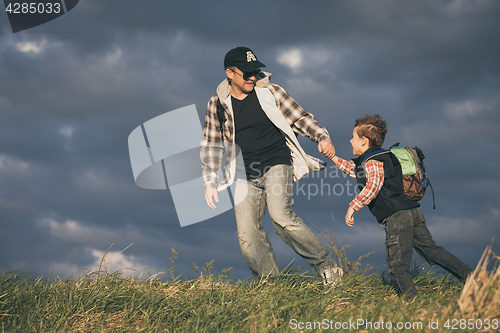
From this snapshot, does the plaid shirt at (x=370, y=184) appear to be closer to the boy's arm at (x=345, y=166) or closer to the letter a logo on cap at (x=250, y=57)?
the boy's arm at (x=345, y=166)

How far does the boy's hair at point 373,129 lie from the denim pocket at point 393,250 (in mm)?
1202

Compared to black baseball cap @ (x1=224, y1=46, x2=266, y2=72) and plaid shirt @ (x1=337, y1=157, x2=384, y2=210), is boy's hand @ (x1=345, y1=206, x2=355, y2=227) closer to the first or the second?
plaid shirt @ (x1=337, y1=157, x2=384, y2=210)

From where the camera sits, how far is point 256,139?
15.6ft

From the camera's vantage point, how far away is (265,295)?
3930mm

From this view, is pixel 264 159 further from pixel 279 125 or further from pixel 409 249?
pixel 409 249

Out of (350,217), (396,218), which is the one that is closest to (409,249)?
(396,218)

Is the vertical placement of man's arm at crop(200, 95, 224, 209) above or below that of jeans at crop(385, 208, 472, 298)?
above

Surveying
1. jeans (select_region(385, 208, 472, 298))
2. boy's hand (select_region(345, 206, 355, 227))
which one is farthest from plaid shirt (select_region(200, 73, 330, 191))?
jeans (select_region(385, 208, 472, 298))

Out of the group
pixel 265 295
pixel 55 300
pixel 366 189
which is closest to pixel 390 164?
pixel 366 189

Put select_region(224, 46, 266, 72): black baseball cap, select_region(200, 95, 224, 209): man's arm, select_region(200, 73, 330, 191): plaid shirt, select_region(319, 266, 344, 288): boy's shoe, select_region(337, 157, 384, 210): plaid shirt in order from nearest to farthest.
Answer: select_region(337, 157, 384, 210): plaid shirt → select_region(319, 266, 344, 288): boy's shoe → select_region(224, 46, 266, 72): black baseball cap → select_region(200, 73, 330, 191): plaid shirt → select_region(200, 95, 224, 209): man's arm

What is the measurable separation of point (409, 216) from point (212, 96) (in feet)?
10.1

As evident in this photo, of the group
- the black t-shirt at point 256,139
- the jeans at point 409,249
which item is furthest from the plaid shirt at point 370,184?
the black t-shirt at point 256,139

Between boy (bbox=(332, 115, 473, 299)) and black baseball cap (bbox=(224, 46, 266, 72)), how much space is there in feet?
5.48

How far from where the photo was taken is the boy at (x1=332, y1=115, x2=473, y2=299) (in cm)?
414
